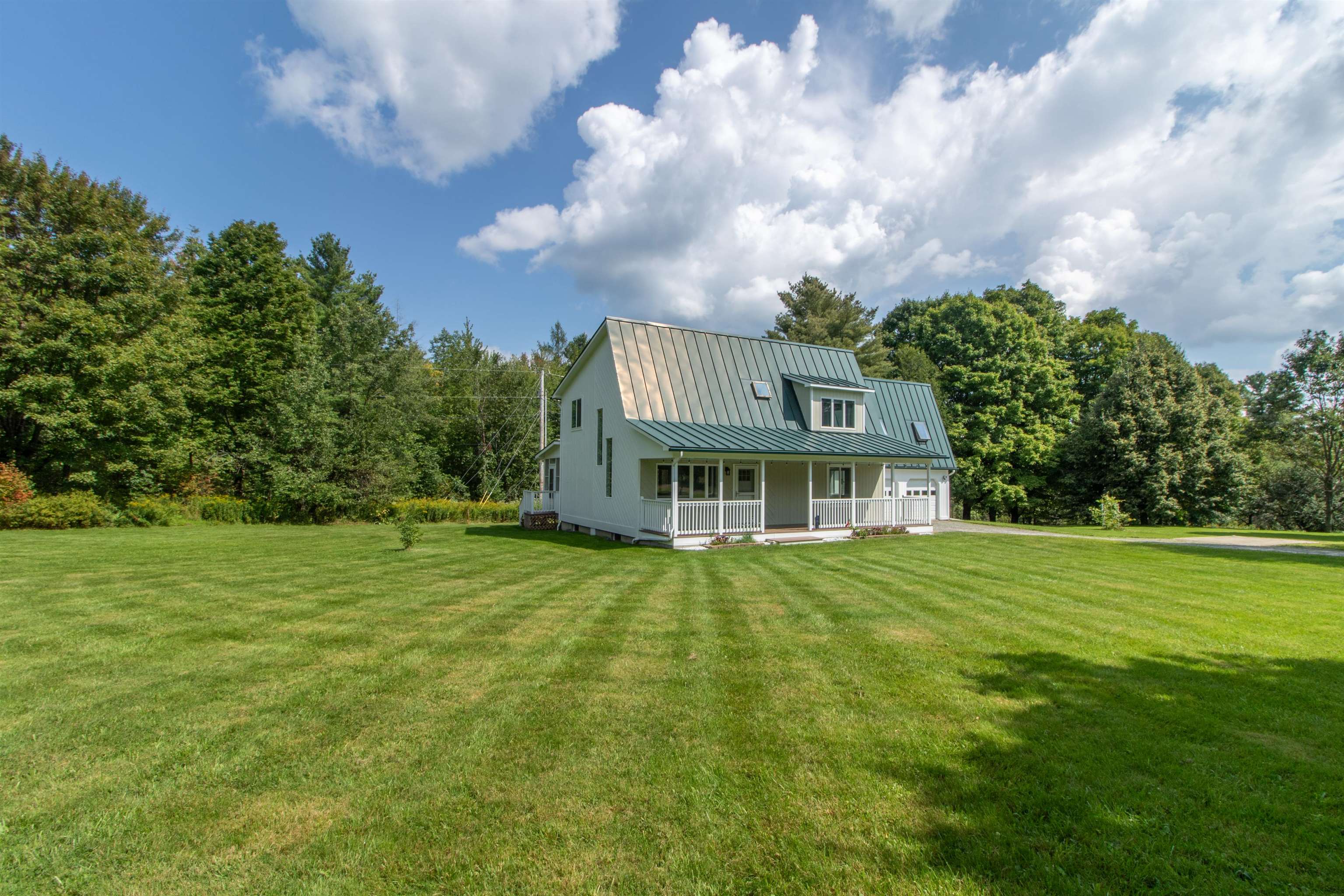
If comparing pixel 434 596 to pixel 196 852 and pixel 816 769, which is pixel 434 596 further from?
pixel 816 769

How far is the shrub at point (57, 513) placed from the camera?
16688mm

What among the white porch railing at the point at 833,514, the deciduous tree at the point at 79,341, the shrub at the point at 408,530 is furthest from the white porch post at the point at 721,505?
the deciduous tree at the point at 79,341

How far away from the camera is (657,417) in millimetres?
17828

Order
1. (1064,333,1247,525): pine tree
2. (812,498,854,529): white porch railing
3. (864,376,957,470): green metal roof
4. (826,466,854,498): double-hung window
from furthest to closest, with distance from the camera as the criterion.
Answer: (1064,333,1247,525): pine tree
(864,376,957,470): green metal roof
(826,466,854,498): double-hung window
(812,498,854,529): white porch railing

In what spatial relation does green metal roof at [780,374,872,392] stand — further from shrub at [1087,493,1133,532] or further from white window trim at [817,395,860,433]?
shrub at [1087,493,1133,532]

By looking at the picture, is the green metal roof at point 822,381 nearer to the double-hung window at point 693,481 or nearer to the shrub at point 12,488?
the double-hung window at point 693,481

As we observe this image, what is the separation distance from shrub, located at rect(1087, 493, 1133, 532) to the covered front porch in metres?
11.0

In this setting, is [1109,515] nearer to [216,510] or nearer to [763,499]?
[763,499]

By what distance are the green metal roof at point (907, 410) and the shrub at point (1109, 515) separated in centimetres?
676

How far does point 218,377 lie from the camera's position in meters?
26.2

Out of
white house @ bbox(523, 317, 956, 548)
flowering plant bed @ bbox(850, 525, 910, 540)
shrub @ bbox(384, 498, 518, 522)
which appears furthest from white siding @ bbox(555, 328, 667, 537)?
flowering plant bed @ bbox(850, 525, 910, 540)

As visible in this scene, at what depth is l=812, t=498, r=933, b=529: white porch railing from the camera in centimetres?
1877

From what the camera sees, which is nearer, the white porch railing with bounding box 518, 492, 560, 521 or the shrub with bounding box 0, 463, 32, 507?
the shrub with bounding box 0, 463, 32, 507

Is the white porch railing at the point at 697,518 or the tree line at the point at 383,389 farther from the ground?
the tree line at the point at 383,389
